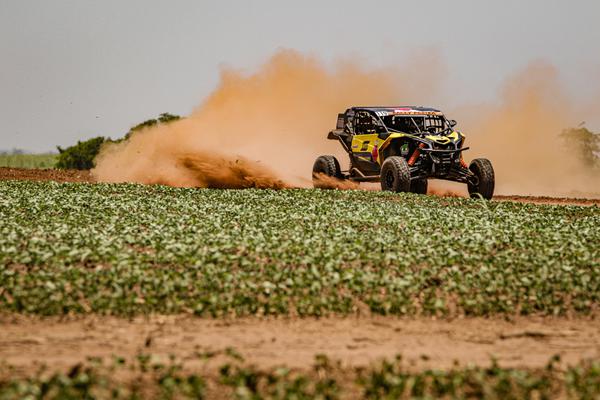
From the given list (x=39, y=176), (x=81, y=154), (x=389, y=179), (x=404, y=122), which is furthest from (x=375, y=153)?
(x=81, y=154)

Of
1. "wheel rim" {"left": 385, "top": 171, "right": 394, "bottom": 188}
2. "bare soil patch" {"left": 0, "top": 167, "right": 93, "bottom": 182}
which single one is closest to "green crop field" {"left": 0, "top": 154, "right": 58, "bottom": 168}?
"bare soil patch" {"left": 0, "top": 167, "right": 93, "bottom": 182}

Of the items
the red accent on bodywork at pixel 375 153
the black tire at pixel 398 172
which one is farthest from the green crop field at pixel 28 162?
the black tire at pixel 398 172

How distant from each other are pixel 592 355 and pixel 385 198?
15301 mm

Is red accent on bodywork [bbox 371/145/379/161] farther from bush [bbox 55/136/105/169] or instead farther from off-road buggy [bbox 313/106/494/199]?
bush [bbox 55/136/105/169]

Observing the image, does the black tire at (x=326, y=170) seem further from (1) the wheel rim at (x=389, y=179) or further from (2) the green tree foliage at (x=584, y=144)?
(2) the green tree foliage at (x=584, y=144)

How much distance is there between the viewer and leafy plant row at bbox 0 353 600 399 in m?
8.93

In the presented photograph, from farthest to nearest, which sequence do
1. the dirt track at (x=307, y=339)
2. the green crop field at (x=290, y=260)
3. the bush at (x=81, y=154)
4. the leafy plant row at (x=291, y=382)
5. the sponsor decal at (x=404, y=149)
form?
the bush at (x=81, y=154) < the sponsor decal at (x=404, y=149) < the green crop field at (x=290, y=260) < the dirt track at (x=307, y=339) < the leafy plant row at (x=291, y=382)

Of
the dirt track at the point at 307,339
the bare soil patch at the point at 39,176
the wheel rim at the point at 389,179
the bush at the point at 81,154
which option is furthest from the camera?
the bush at the point at 81,154

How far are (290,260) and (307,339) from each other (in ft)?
12.6

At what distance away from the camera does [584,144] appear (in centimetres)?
5356

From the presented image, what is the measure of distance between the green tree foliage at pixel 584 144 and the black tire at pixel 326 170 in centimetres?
2368

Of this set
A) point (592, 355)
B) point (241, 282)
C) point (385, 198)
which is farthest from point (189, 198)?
point (592, 355)

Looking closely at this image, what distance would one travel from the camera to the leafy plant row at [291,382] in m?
8.93

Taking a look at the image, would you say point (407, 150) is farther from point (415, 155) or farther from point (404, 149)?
point (415, 155)
